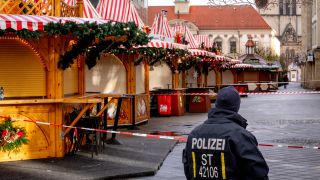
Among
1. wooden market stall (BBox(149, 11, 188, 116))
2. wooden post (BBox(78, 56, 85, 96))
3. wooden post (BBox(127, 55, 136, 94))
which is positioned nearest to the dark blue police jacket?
wooden post (BBox(78, 56, 85, 96))

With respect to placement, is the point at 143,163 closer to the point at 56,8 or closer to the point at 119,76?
the point at 56,8

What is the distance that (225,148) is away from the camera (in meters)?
4.85

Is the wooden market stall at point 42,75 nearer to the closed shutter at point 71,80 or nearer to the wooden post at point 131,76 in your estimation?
the closed shutter at point 71,80

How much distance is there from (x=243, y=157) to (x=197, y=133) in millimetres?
474

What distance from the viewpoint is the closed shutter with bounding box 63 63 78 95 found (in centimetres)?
1394

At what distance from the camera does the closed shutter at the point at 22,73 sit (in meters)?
12.7

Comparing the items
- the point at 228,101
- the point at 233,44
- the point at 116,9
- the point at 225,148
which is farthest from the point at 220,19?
the point at 225,148

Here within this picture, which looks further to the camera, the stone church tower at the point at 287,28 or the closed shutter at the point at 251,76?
the stone church tower at the point at 287,28

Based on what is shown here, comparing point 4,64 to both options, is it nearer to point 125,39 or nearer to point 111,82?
point 125,39

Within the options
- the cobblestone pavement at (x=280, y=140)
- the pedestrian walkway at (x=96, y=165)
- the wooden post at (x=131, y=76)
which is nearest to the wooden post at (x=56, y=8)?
the pedestrian walkway at (x=96, y=165)

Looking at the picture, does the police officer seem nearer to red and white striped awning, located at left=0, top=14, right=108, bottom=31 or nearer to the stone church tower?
red and white striped awning, located at left=0, top=14, right=108, bottom=31

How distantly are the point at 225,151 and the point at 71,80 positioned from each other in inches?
392

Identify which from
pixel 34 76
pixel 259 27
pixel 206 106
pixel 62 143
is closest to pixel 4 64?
pixel 34 76

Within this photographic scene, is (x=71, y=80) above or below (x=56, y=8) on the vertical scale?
below
